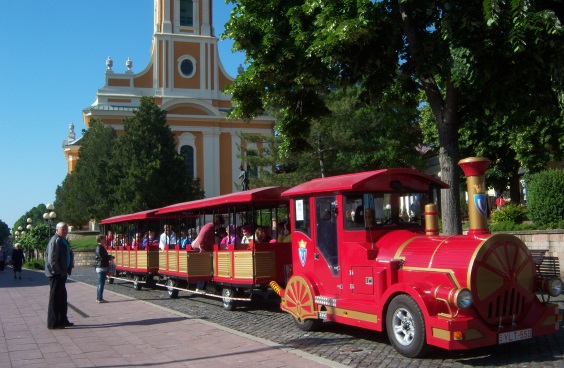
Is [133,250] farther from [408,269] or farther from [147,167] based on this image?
[147,167]

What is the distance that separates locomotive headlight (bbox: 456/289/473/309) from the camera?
711cm

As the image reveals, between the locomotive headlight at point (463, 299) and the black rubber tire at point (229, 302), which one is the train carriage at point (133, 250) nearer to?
the black rubber tire at point (229, 302)

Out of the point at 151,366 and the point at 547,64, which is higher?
the point at 547,64

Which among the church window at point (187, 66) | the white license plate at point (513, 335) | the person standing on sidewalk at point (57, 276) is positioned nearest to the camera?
the white license plate at point (513, 335)

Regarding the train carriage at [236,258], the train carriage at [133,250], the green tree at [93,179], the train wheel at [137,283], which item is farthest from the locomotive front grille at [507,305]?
the green tree at [93,179]

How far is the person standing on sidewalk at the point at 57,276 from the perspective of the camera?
11.0 metres

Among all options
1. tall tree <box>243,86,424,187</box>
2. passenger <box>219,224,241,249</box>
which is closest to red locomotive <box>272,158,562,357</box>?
passenger <box>219,224,241,249</box>

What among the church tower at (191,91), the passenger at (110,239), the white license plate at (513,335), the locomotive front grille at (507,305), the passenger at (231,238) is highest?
the church tower at (191,91)

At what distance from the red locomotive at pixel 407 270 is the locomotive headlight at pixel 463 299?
Answer: 0.04 ft

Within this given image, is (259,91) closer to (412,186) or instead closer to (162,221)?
(412,186)

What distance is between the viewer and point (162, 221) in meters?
20.5

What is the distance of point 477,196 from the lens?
797cm

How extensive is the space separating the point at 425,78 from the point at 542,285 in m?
4.37

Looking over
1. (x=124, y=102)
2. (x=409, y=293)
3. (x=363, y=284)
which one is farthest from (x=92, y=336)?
(x=124, y=102)
